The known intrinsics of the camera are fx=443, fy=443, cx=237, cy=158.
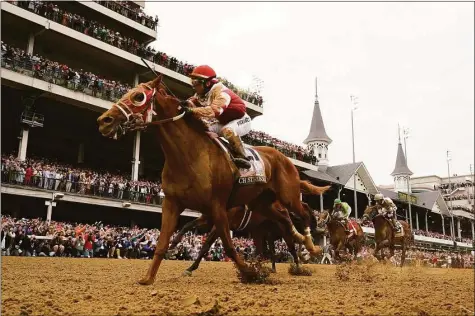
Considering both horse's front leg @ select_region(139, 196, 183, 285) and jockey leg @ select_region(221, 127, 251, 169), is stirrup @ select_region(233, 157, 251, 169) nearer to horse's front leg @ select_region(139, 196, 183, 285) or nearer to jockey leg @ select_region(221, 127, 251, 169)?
jockey leg @ select_region(221, 127, 251, 169)

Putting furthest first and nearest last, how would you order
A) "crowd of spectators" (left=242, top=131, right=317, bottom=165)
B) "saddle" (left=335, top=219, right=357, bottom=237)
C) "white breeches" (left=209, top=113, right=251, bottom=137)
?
"crowd of spectators" (left=242, top=131, right=317, bottom=165), "saddle" (left=335, top=219, right=357, bottom=237), "white breeches" (left=209, top=113, right=251, bottom=137)

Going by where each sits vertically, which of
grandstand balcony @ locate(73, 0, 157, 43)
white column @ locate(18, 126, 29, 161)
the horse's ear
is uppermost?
grandstand balcony @ locate(73, 0, 157, 43)

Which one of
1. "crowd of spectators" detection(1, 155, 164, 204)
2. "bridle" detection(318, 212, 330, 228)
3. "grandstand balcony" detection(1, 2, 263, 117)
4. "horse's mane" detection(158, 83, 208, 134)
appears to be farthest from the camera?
"grandstand balcony" detection(1, 2, 263, 117)

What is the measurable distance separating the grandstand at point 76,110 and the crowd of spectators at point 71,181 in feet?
0.18

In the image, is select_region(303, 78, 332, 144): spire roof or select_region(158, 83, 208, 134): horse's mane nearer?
select_region(158, 83, 208, 134): horse's mane

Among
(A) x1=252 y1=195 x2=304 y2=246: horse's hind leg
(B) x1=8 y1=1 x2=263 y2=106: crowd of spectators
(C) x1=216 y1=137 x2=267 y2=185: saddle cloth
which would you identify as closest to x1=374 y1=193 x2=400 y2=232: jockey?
Result: (A) x1=252 y1=195 x2=304 y2=246: horse's hind leg

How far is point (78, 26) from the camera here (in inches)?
1073

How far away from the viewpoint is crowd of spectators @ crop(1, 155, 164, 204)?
2172 cm

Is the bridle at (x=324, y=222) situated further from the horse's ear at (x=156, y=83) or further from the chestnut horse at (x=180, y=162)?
the horse's ear at (x=156, y=83)

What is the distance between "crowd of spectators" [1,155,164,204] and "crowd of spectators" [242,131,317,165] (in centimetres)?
938

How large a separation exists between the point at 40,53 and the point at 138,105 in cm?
2630

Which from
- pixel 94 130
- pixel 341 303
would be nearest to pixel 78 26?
pixel 94 130

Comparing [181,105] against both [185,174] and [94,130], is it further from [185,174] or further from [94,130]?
[94,130]

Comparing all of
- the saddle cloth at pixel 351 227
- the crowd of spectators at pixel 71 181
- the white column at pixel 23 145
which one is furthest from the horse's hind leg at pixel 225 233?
the white column at pixel 23 145
